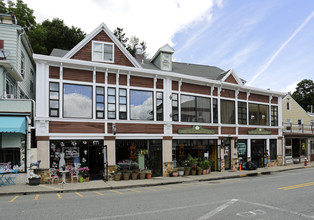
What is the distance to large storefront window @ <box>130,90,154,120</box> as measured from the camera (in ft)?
63.4

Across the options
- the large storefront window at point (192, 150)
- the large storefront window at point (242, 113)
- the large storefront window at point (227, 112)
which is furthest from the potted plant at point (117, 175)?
the large storefront window at point (242, 113)

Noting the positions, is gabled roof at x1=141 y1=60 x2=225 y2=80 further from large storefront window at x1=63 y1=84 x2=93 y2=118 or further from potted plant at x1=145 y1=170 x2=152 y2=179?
potted plant at x1=145 y1=170 x2=152 y2=179

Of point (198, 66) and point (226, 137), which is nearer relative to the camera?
point (226, 137)

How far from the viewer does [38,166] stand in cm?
1564

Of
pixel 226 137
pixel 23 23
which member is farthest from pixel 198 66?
pixel 23 23

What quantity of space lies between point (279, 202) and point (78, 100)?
12757 mm

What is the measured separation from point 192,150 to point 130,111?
21.2ft

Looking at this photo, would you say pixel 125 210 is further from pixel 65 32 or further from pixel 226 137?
pixel 65 32

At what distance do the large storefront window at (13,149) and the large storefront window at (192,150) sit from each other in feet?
34.2

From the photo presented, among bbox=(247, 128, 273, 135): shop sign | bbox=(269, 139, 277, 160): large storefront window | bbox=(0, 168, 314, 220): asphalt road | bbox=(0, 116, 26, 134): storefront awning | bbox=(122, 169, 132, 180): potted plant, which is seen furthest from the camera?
bbox=(269, 139, 277, 160): large storefront window

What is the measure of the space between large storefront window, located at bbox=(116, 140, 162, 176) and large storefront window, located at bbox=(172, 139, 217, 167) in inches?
57.3

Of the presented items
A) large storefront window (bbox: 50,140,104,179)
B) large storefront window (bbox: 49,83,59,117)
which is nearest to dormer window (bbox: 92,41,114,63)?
large storefront window (bbox: 49,83,59,117)

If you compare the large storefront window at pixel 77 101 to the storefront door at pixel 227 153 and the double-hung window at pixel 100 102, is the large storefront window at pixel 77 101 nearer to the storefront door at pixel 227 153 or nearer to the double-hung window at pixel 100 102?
the double-hung window at pixel 100 102

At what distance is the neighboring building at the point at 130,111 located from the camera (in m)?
16.8
